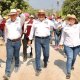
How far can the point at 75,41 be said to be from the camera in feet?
35.8

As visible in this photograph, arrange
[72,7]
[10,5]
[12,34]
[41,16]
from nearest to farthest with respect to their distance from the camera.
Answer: [12,34]
[41,16]
[10,5]
[72,7]

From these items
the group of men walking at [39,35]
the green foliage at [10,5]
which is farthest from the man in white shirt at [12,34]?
the green foliage at [10,5]

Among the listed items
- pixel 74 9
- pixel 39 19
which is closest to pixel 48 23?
pixel 39 19

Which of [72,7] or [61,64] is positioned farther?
[72,7]

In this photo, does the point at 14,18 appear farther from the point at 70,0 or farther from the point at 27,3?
the point at 70,0

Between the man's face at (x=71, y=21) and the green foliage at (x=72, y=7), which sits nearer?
the man's face at (x=71, y=21)

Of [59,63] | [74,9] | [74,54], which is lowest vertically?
[74,9]

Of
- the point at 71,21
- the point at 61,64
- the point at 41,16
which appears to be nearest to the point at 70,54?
the point at 71,21

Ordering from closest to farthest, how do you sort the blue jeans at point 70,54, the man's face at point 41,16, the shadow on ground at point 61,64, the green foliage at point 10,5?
Answer: 1. the blue jeans at point 70,54
2. the man's face at point 41,16
3. the shadow on ground at point 61,64
4. the green foliage at point 10,5

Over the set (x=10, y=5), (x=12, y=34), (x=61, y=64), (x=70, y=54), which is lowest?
(x=10, y=5)

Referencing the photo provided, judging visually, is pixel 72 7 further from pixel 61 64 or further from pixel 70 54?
pixel 70 54

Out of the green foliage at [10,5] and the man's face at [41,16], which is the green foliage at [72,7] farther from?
the man's face at [41,16]

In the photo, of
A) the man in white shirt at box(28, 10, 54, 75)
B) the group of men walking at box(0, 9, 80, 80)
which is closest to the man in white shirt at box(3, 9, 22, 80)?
the group of men walking at box(0, 9, 80, 80)

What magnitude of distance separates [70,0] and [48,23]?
41.7m
